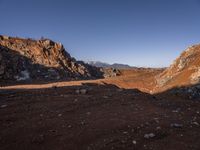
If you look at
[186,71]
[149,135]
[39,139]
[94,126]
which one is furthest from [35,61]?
[149,135]

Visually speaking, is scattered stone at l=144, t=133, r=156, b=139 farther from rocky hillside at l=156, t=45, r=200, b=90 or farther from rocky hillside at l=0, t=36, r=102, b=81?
rocky hillside at l=0, t=36, r=102, b=81

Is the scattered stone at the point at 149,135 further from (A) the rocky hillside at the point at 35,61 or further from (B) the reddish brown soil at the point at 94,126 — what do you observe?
(A) the rocky hillside at the point at 35,61

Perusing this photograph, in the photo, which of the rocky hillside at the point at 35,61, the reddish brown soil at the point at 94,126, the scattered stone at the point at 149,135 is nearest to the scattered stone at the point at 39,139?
the reddish brown soil at the point at 94,126

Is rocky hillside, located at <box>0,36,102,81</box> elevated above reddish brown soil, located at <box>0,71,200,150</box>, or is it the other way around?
rocky hillside, located at <box>0,36,102,81</box>

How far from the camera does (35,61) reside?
51.0m

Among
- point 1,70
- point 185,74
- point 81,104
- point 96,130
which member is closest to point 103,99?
point 81,104

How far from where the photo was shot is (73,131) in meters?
10.5

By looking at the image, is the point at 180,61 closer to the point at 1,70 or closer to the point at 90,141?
the point at 1,70

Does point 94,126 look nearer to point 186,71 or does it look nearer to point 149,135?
point 149,135

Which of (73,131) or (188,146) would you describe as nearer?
(188,146)


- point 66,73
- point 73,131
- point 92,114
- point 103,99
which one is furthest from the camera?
point 66,73

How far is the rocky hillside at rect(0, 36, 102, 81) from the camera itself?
43.8 metres

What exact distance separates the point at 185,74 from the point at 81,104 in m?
17.1

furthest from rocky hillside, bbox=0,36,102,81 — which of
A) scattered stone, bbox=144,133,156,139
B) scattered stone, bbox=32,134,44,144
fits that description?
scattered stone, bbox=144,133,156,139
